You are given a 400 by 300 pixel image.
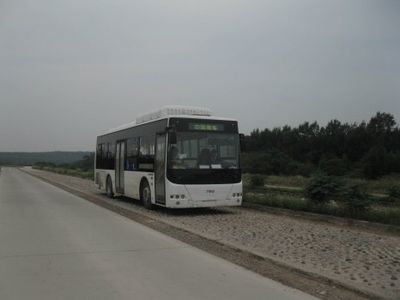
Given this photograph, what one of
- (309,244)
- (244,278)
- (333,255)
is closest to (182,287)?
(244,278)

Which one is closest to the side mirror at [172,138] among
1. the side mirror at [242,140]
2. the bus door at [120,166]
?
the side mirror at [242,140]

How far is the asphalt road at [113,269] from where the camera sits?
23.0 ft

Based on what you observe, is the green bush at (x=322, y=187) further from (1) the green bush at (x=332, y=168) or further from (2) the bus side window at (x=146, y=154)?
(2) the bus side window at (x=146, y=154)

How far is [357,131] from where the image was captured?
364 feet

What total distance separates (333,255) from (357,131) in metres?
106

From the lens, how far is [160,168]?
676 inches

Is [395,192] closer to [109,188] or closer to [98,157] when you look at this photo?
[109,188]

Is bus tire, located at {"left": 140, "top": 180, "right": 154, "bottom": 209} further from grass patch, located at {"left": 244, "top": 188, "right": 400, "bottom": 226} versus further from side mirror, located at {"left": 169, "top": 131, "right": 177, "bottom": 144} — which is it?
grass patch, located at {"left": 244, "top": 188, "right": 400, "bottom": 226}

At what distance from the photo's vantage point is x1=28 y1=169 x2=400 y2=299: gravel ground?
311 inches

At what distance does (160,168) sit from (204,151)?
4.97 ft

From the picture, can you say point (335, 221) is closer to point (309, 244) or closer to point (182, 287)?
point (309, 244)

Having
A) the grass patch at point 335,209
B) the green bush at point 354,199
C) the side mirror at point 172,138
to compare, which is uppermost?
the side mirror at point 172,138

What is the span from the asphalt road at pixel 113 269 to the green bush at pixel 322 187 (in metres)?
5.93

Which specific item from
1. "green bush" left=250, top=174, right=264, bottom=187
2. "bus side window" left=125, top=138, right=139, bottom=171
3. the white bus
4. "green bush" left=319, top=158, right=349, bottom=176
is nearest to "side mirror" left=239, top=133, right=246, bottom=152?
the white bus
